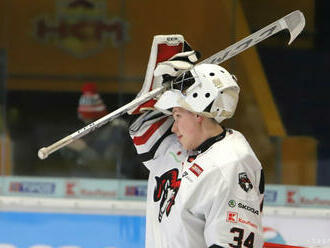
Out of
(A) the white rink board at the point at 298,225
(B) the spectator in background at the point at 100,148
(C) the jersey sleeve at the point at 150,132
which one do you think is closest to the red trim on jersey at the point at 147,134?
(C) the jersey sleeve at the point at 150,132

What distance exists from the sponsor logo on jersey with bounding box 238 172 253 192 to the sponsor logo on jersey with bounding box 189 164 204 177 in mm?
98

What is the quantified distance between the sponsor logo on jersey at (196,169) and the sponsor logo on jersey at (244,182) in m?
0.10

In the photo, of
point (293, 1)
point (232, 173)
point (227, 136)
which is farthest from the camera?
point (293, 1)

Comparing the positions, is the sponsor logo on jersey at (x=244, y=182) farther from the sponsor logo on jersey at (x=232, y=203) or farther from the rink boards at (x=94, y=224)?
the rink boards at (x=94, y=224)

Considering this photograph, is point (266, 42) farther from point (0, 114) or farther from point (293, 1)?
point (0, 114)

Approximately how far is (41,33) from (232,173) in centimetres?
287

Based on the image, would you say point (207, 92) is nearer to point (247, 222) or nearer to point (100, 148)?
point (247, 222)

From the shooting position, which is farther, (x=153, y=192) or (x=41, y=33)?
(x=41, y=33)

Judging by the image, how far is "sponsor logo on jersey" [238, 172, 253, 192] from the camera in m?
1.83

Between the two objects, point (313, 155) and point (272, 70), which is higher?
point (272, 70)

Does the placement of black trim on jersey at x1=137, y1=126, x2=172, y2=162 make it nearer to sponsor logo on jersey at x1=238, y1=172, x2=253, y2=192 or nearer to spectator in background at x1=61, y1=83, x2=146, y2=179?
sponsor logo on jersey at x1=238, y1=172, x2=253, y2=192

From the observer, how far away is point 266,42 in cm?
423

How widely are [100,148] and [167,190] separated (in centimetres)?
248

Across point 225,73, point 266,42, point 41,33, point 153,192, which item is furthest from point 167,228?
point 41,33
